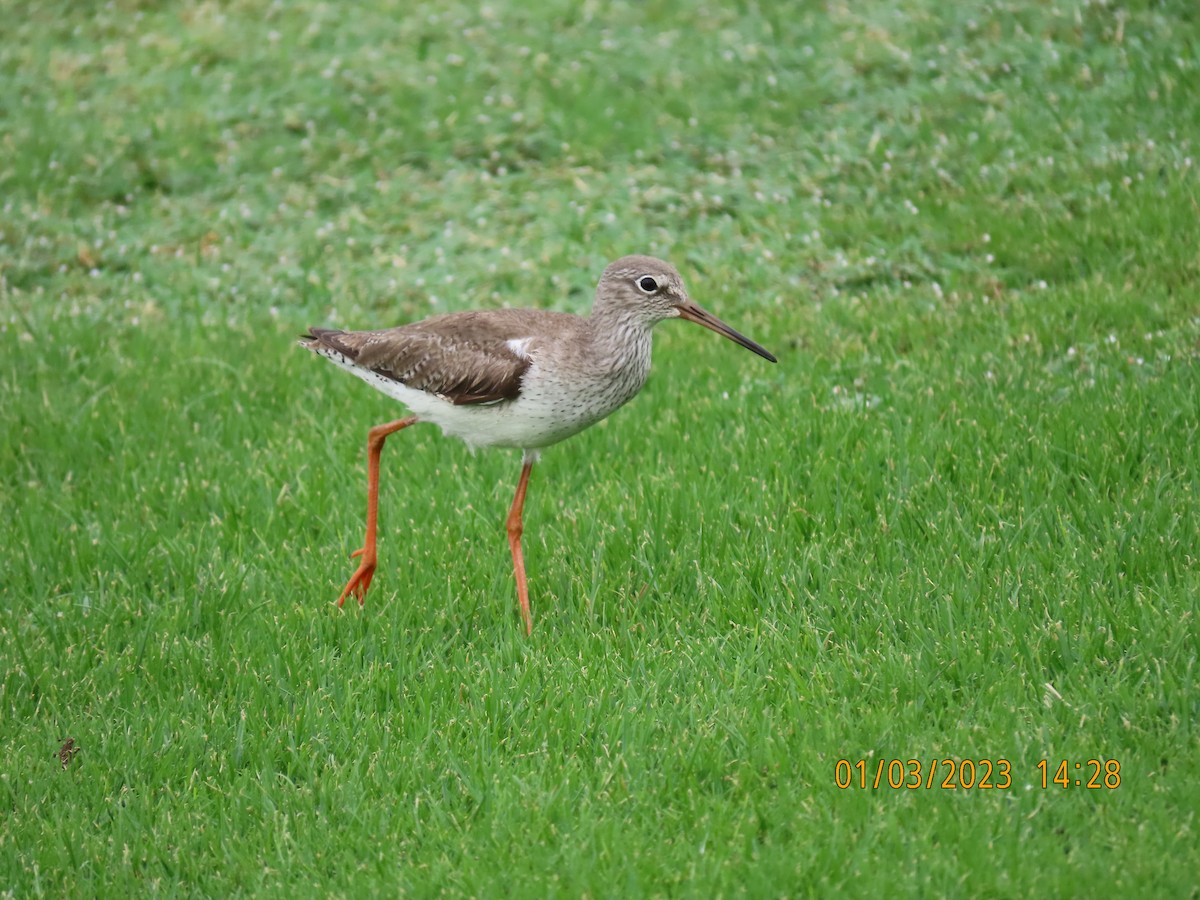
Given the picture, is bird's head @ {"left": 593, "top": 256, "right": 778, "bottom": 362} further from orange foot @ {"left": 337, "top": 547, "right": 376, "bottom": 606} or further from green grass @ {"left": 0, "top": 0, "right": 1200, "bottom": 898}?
orange foot @ {"left": 337, "top": 547, "right": 376, "bottom": 606}

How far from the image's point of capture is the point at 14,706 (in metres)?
5.79

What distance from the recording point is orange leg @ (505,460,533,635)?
245 inches

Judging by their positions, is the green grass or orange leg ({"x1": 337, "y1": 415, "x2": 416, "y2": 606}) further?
orange leg ({"x1": 337, "y1": 415, "x2": 416, "y2": 606})

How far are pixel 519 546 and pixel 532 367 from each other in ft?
2.90

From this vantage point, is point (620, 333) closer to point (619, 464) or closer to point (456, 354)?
point (456, 354)

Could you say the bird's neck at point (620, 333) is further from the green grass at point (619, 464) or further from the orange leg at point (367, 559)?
the orange leg at point (367, 559)

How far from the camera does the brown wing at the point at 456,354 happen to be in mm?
6320

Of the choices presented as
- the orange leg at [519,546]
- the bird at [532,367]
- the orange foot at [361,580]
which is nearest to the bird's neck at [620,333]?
the bird at [532,367]

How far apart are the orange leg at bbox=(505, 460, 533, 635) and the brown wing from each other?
54cm

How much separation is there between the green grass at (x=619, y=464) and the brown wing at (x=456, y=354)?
922 millimetres

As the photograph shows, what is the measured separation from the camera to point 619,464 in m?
→ 7.59
